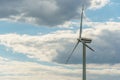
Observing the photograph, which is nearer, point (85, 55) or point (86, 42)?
point (85, 55)

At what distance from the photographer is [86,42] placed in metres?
150

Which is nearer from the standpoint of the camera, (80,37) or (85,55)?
(85,55)

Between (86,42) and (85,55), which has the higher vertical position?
(86,42)

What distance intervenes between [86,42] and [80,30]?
11.9m

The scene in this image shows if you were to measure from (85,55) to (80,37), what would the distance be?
49.6ft

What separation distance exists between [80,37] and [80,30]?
Answer: 29.1 ft

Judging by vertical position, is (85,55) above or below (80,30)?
below

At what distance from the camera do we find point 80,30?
14200 centimetres

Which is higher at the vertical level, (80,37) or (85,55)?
(80,37)

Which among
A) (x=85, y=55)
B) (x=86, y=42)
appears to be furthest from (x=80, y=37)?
(x=85, y=55)

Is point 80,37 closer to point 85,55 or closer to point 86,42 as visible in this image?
point 86,42

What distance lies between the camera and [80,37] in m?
150
